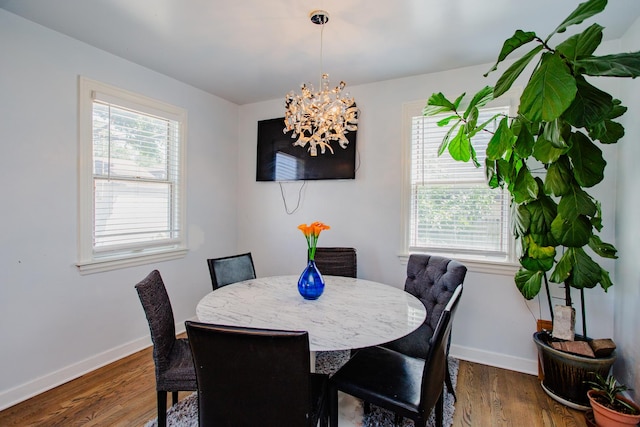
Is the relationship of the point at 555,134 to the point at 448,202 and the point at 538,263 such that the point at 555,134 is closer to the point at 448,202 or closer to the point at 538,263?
the point at 538,263

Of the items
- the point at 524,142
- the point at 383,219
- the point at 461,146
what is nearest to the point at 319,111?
the point at 461,146

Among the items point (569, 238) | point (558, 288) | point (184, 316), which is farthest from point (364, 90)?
point (184, 316)

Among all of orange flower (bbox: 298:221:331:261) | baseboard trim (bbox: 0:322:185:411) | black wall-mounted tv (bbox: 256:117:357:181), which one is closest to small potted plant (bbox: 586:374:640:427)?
orange flower (bbox: 298:221:331:261)

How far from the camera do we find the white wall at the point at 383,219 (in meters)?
2.60

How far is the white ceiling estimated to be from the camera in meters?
1.95

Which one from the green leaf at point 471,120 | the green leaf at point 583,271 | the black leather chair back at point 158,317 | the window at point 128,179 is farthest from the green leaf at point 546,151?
the window at point 128,179

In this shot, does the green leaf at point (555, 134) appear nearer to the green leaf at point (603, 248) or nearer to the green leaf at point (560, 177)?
the green leaf at point (560, 177)

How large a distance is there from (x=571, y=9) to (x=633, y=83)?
2.28ft

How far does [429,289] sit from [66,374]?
2808mm

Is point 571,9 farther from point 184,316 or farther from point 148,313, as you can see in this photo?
point 184,316

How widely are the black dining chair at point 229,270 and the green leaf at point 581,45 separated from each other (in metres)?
2.48

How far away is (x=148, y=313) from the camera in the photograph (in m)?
1.63

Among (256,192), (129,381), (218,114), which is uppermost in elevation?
(218,114)

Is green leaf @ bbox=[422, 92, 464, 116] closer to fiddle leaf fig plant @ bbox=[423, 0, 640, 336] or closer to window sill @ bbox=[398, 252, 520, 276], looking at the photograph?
fiddle leaf fig plant @ bbox=[423, 0, 640, 336]
